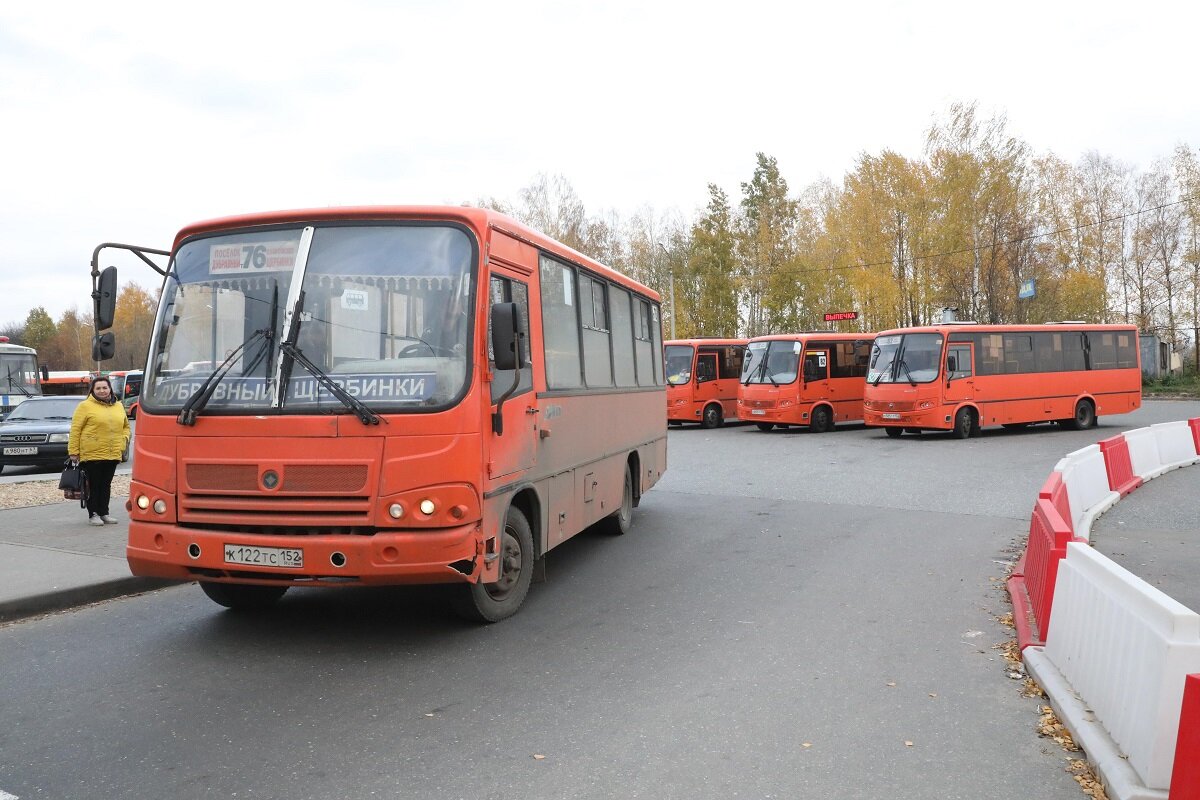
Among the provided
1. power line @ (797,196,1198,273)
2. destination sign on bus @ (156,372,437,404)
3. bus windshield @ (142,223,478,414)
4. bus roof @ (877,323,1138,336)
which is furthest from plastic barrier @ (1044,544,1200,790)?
power line @ (797,196,1198,273)

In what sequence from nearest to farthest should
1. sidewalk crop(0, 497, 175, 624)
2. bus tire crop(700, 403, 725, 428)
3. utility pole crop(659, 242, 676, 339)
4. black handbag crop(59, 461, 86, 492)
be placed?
sidewalk crop(0, 497, 175, 624) → black handbag crop(59, 461, 86, 492) → bus tire crop(700, 403, 725, 428) → utility pole crop(659, 242, 676, 339)

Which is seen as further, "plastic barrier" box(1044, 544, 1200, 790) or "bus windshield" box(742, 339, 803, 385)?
"bus windshield" box(742, 339, 803, 385)

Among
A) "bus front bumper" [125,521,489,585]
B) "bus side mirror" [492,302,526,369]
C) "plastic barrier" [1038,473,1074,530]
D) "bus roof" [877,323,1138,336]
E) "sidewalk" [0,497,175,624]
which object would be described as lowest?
"sidewalk" [0,497,175,624]

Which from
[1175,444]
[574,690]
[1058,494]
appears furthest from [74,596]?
[1175,444]

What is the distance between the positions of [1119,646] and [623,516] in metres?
6.76

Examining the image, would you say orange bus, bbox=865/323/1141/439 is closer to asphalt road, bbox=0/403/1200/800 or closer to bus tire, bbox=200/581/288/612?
asphalt road, bbox=0/403/1200/800

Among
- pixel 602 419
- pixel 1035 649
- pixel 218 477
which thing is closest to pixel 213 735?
pixel 218 477

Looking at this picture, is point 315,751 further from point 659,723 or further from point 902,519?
point 902,519

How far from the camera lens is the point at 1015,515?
473 inches

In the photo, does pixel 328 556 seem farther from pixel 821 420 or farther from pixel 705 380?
pixel 705 380

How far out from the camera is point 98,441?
1108cm

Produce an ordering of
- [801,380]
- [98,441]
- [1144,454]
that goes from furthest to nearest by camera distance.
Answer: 1. [801,380]
2. [1144,454]
3. [98,441]

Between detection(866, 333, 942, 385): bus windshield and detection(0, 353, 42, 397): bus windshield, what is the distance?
2494 cm

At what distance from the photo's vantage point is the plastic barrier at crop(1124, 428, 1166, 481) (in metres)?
15.4
